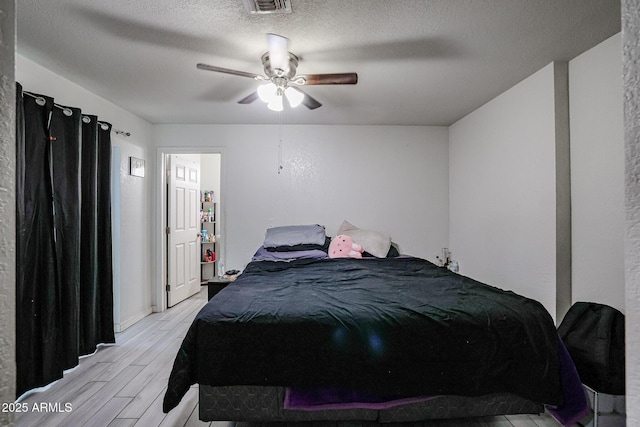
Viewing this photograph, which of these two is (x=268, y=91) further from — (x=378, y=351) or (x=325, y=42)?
(x=378, y=351)

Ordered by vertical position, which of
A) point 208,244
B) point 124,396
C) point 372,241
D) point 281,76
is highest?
point 281,76

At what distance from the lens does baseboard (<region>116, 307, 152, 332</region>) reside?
3.26m

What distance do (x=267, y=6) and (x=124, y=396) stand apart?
2546mm

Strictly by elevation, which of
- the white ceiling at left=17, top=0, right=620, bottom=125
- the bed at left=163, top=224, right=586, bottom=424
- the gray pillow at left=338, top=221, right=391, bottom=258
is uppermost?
the white ceiling at left=17, top=0, right=620, bottom=125

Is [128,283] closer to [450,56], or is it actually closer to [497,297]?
[497,297]

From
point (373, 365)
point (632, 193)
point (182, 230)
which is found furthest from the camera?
point (182, 230)

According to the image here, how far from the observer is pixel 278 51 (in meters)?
1.99

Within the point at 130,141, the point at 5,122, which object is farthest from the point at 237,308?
the point at 130,141

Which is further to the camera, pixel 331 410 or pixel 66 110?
pixel 66 110

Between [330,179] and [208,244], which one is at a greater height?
[330,179]

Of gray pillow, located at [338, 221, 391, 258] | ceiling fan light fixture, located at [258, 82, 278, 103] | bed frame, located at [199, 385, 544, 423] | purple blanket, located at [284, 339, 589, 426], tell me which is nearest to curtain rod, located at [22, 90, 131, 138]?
ceiling fan light fixture, located at [258, 82, 278, 103]

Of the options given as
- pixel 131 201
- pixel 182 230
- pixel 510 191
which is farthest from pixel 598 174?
pixel 182 230

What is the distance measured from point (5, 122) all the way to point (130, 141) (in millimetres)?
3506

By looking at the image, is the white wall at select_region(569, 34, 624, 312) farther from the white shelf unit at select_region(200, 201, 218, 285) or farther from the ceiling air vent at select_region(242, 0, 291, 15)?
the white shelf unit at select_region(200, 201, 218, 285)
